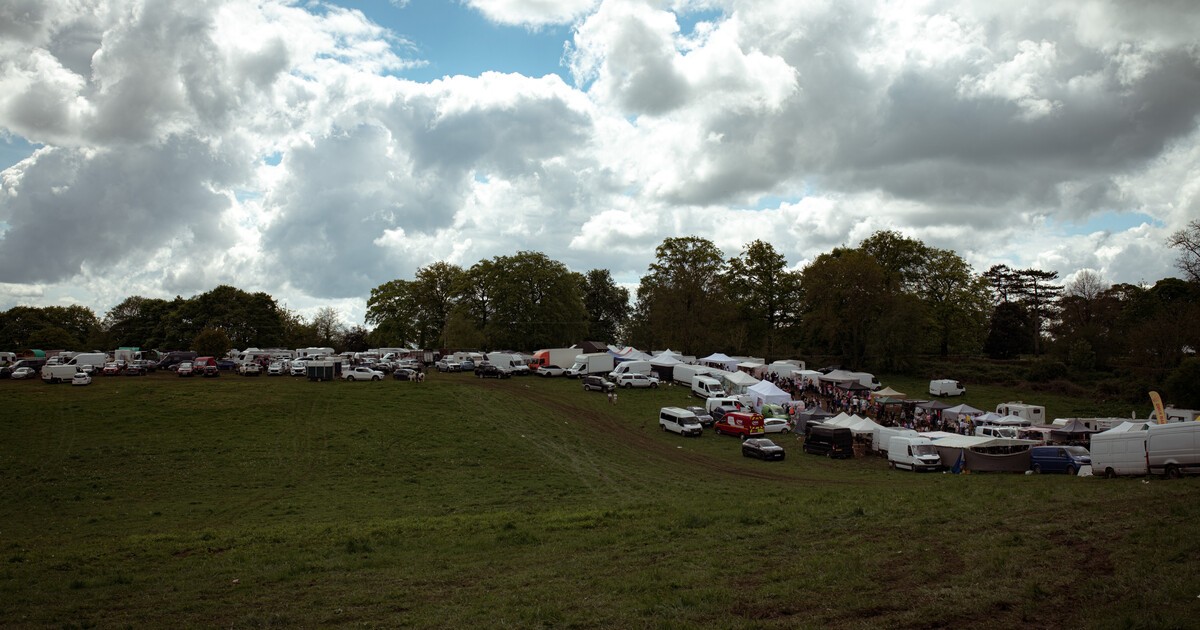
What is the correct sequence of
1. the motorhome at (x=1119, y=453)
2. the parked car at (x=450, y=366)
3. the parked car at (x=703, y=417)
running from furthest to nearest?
the parked car at (x=450, y=366), the parked car at (x=703, y=417), the motorhome at (x=1119, y=453)

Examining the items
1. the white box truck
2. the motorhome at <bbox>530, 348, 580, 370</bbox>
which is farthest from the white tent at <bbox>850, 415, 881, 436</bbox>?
the motorhome at <bbox>530, 348, 580, 370</bbox>

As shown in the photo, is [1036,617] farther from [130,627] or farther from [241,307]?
[241,307]

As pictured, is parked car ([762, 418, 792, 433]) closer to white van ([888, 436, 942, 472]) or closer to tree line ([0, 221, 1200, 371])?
white van ([888, 436, 942, 472])

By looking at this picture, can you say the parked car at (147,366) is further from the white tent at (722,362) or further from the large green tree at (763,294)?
the large green tree at (763,294)

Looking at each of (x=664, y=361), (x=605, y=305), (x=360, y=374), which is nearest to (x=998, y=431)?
Result: (x=664, y=361)

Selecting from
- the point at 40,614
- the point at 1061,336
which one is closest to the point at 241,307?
the point at 40,614

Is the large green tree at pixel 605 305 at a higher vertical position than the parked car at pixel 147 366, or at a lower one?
higher

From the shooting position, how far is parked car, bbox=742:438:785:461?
33.0 m

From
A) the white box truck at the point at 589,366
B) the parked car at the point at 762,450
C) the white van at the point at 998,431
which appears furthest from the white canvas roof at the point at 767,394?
the white box truck at the point at 589,366

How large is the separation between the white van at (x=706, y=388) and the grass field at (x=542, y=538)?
15.8 m

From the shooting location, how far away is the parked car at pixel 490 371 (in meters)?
60.1

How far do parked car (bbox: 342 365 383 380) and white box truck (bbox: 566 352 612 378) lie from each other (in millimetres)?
17011

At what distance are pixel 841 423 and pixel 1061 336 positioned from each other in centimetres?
5217

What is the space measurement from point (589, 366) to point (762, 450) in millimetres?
28360
